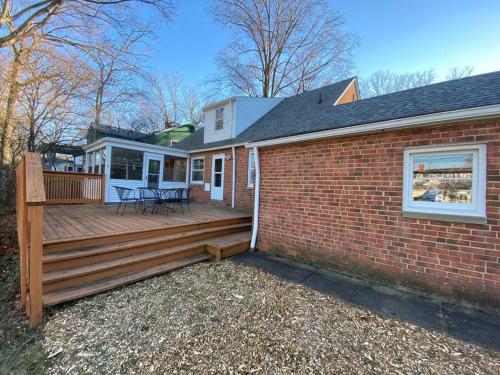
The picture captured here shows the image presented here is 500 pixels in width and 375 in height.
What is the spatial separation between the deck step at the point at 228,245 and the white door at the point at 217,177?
4.17 meters

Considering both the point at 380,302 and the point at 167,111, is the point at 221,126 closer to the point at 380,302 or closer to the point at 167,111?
the point at 380,302

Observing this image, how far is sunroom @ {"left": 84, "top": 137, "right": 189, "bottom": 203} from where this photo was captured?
927 cm

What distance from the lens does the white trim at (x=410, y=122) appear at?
116 inches

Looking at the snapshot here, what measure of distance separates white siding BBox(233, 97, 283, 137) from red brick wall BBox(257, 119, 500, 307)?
5371 millimetres

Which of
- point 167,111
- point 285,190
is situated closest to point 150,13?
point 285,190

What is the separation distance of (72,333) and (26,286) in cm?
112

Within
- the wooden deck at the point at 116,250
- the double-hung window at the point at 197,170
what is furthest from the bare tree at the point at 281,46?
the wooden deck at the point at 116,250

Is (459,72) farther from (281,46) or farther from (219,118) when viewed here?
A: (219,118)

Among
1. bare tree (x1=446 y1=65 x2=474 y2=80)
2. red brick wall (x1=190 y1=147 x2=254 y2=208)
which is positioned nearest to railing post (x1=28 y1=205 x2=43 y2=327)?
red brick wall (x1=190 y1=147 x2=254 y2=208)

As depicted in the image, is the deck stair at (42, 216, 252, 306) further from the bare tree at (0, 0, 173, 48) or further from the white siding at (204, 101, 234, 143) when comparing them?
the bare tree at (0, 0, 173, 48)

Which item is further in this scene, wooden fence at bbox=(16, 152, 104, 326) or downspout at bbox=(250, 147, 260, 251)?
downspout at bbox=(250, 147, 260, 251)

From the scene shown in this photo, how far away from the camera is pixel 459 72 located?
19.9 metres

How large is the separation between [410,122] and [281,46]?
17.4 m

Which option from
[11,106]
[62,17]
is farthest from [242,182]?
[62,17]
